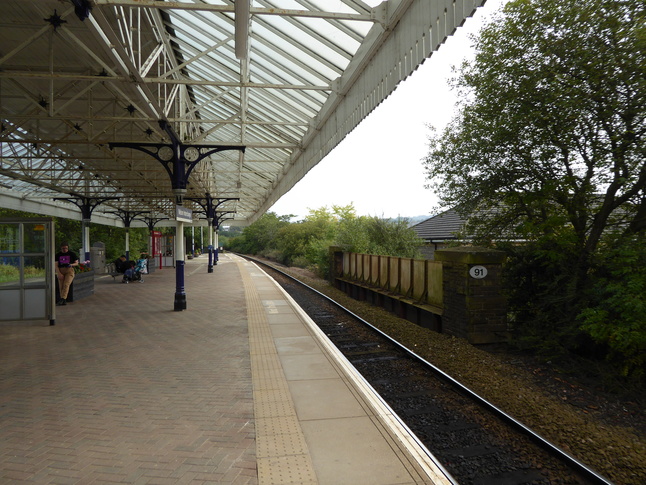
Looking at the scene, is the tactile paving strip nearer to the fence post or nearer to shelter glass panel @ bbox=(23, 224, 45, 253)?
the fence post

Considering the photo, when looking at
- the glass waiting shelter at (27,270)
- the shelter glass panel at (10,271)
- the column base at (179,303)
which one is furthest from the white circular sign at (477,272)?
the shelter glass panel at (10,271)

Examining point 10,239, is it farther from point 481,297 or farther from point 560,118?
point 560,118

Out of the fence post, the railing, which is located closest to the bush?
the fence post

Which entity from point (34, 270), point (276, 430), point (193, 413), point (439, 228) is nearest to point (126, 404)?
point (193, 413)

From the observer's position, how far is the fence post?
807cm

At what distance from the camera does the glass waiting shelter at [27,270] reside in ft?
29.1

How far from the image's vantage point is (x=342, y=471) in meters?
3.29

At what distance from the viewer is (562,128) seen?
7.39 metres

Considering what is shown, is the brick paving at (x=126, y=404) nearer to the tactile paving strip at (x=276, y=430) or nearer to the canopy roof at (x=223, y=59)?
the tactile paving strip at (x=276, y=430)

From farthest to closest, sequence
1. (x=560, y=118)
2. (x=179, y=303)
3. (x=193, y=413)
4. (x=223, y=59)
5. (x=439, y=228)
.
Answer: (x=439, y=228)
(x=179, y=303)
(x=223, y=59)
(x=560, y=118)
(x=193, y=413)

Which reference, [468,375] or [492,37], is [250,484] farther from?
[492,37]

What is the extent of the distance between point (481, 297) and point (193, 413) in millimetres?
5855

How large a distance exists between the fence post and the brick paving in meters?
4.27

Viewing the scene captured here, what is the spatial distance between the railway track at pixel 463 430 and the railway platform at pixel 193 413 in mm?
529
